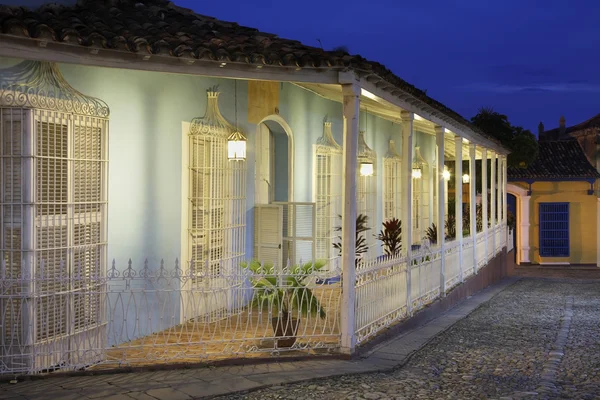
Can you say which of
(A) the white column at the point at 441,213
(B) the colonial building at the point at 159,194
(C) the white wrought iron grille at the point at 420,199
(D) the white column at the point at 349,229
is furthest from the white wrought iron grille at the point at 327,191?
(C) the white wrought iron grille at the point at 420,199

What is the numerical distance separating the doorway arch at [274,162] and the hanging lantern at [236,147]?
2012 millimetres

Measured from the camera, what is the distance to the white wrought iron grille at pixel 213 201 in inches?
352

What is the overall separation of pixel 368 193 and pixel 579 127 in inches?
937

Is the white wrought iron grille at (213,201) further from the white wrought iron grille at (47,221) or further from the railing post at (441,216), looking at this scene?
the railing post at (441,216)

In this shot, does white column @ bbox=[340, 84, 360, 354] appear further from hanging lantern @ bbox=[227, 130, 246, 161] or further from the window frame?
the window frame

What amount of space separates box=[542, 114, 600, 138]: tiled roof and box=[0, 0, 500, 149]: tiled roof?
26836 millimetres

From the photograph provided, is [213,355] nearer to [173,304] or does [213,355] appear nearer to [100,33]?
[173,304]

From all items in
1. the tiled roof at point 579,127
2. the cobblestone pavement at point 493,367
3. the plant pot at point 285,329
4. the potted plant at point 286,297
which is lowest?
the cobblestone pavement at point 493,367

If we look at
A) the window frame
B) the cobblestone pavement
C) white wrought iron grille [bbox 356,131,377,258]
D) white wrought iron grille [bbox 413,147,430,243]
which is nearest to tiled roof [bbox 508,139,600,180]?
the window frame

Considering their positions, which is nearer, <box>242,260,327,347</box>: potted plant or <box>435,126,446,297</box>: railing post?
<box>242,260,327,347</box>: potted plant

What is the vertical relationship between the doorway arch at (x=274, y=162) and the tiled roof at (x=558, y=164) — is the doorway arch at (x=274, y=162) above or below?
below

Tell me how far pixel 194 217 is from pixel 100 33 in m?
3.37

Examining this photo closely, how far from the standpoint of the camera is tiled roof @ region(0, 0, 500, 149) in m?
5.84

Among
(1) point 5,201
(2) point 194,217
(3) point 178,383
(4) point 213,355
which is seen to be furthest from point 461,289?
(1) point 5,201
